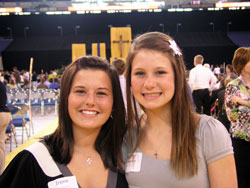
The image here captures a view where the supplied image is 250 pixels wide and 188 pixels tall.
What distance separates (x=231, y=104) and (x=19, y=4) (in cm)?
2318

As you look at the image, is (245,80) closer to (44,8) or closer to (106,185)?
(106,185)

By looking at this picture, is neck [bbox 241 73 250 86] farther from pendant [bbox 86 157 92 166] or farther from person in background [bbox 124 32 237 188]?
pendant [bbox 86 157 92 166]

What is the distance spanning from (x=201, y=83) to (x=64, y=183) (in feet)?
18.7

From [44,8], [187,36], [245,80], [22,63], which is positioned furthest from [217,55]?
[245,80]

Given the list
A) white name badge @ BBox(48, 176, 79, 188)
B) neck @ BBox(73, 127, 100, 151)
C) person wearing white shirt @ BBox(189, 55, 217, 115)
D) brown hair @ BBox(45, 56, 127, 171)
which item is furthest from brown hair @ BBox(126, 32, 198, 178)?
person wearing white shirt @ BBox(189, 55, 217, 115)

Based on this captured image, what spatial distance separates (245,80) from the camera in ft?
8.84

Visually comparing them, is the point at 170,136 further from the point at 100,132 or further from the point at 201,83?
the point at 201,83

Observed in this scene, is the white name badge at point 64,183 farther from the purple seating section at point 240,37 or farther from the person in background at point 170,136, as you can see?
the purple seating section at point 240,37

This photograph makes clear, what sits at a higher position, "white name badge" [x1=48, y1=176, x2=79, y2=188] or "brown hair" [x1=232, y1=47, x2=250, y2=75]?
"brown hair" [x1=232, y1=47, x2=250, y2=75]

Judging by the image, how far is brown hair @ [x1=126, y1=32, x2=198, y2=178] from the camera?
4.03ft

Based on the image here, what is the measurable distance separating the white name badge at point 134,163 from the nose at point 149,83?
1.11 feet

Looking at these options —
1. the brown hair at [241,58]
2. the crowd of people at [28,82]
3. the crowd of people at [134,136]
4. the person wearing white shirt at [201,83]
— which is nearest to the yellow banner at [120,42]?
the person wearing white shirt at [201,83]

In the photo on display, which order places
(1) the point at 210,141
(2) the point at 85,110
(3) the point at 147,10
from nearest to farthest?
(1) the point at 210,141 < (2) the point at 85,110 < (3) the point at 147,10

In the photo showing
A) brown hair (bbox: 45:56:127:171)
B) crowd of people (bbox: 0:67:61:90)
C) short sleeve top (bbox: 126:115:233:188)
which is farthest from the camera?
crowd of people (bbox: 0:67:61:90)
